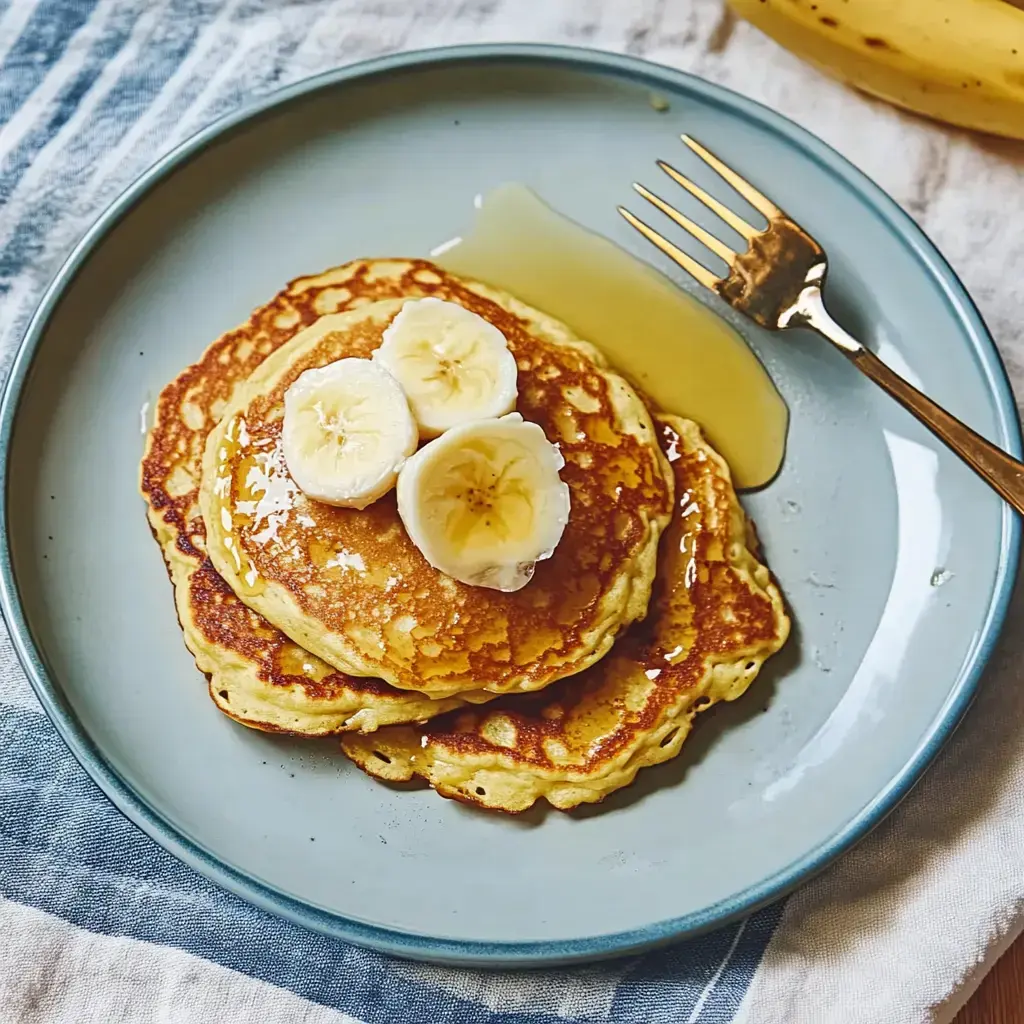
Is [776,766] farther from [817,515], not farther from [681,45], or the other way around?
[681,45]

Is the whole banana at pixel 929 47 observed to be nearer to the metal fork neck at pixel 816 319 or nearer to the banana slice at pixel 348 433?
the metal fork neck at pixel 816 319

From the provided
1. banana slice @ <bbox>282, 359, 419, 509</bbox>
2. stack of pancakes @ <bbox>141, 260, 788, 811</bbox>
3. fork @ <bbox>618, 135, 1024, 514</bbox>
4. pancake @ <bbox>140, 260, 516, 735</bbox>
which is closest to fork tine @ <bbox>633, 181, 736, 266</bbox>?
fork @ <bbox>618, 135, 1024, 514</bbox>

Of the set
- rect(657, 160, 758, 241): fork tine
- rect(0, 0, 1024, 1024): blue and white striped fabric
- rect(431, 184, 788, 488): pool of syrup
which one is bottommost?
rect(0, 0, 1024, 1024): blue and white striped fabric

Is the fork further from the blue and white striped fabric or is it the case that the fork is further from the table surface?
the table surface

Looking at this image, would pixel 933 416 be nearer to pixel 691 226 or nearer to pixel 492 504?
pixel 691 226

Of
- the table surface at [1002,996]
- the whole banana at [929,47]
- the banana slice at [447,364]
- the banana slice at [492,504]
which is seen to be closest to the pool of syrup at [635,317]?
the banana slice at [447,364]

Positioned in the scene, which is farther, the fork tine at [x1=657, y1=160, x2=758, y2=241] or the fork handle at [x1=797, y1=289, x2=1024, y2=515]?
the fork tine at [x1=657, y1=160, x2=758, y2=241]
